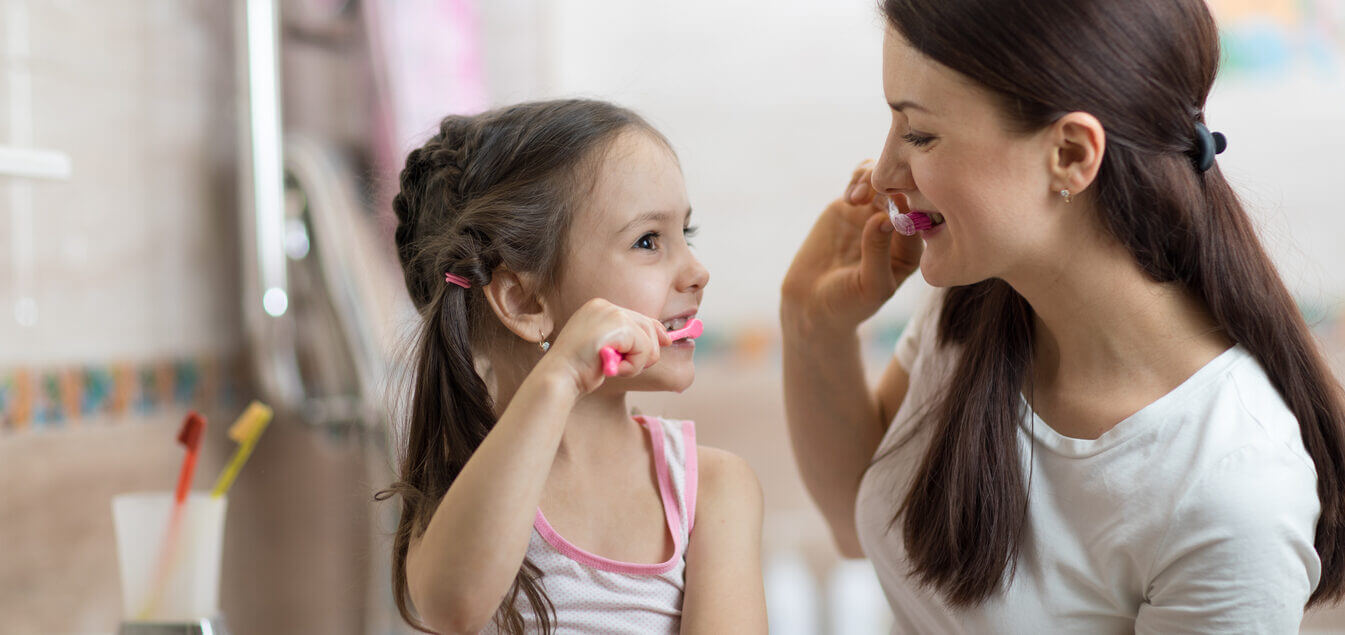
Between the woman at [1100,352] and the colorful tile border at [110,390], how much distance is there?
0.80 meters

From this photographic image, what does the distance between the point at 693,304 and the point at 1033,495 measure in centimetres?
30

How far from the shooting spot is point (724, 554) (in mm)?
800

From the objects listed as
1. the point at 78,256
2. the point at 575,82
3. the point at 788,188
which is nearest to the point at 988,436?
the point at 78,256

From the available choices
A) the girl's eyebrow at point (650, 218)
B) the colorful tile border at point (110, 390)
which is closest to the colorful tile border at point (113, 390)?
the colorful tile border at point (110, 390)

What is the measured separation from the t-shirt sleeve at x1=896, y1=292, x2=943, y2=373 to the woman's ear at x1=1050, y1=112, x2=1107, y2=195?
279 millimetres

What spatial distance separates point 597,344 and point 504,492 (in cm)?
11

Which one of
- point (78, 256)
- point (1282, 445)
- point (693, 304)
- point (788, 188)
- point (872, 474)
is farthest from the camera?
point (788, 188)

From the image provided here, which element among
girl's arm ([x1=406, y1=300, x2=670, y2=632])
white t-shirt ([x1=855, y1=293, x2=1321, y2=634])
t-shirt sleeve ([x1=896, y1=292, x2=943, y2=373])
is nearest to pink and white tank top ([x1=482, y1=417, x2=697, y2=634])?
girl's arm ([x1=406, y1=300, x2=670, y2=632])

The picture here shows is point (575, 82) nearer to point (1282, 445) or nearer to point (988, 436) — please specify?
point (988, 436)

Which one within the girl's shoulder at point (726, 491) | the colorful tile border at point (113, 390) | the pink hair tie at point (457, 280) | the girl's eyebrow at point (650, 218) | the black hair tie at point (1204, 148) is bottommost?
the girl's shoulder at point (726, 491)

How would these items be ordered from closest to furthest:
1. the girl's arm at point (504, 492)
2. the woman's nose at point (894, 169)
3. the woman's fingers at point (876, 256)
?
the girl's arm at point (504, 492)
the woman's nose at point (894, 169)
the woman's fingers at point (876, 256)

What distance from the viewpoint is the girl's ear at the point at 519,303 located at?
80 cm

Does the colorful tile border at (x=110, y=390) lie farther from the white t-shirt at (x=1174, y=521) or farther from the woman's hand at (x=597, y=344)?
the white t-shirt at (x=1174, y=521)

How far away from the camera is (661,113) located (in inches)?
70.8
